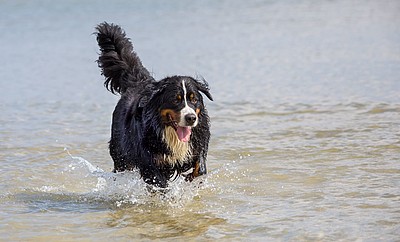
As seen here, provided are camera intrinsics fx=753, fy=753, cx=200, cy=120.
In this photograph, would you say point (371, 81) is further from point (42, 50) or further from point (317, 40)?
point (42, 50)

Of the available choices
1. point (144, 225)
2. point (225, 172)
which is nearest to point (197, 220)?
point (144, 225)

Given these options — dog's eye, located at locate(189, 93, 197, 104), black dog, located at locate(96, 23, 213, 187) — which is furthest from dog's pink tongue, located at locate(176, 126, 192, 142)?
dog's eye, located at locate(189, 93, 197, 104)

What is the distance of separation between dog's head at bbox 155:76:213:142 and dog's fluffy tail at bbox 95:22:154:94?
1.66m

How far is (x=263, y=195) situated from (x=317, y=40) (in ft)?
42.1

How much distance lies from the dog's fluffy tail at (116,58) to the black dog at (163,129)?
1.92 feet

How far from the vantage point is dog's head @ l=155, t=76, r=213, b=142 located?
619 cm

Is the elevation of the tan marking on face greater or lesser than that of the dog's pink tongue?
greater

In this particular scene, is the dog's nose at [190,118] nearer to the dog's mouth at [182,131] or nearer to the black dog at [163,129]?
the black dog at [163,129]

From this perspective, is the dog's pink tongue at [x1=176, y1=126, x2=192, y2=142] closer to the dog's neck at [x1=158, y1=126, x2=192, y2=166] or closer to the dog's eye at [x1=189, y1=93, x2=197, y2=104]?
the dog's neck at [x1=158, y1=126, x2=192, y2=166]

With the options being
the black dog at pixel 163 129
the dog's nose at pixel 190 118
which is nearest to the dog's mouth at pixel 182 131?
the black dog at pixel 163 129

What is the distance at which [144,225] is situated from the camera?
241 inches

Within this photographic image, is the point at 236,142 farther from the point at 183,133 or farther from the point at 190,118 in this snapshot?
the point at 190,118

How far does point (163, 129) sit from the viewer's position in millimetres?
6414

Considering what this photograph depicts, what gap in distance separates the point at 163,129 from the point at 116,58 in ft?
6.50
